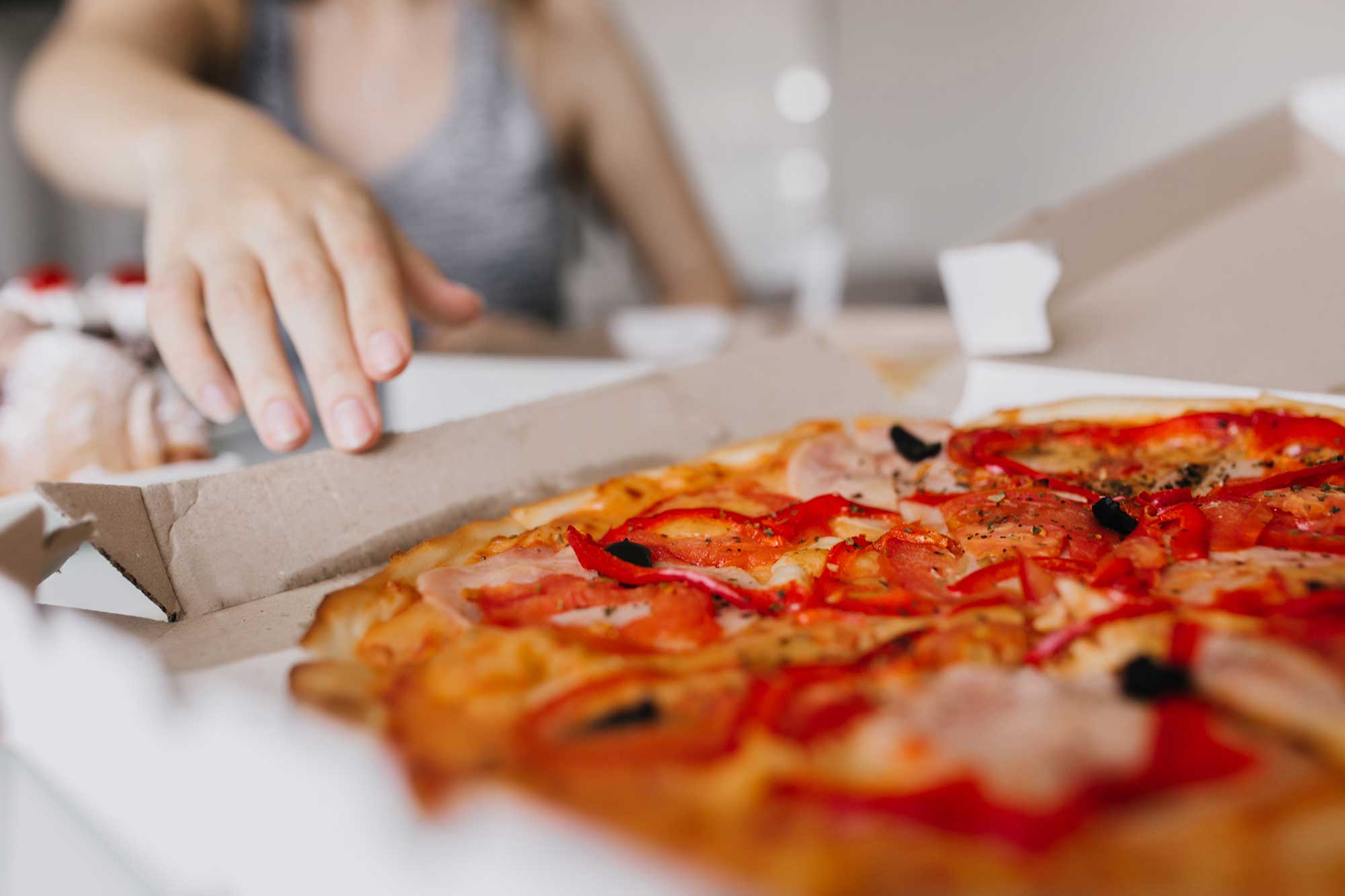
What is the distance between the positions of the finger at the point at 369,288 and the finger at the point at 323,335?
2 cm

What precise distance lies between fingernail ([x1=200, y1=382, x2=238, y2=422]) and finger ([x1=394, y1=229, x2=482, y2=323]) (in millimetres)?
388

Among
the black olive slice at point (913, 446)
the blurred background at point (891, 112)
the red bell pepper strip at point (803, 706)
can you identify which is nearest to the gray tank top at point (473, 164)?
the blurred background at point (891, 112)

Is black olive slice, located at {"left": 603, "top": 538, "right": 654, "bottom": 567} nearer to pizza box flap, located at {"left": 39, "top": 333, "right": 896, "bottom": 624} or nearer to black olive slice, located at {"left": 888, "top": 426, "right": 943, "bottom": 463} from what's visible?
pizza box flap, located at {"left": 39, "top": 333, "right": 896, "bottom": 624}

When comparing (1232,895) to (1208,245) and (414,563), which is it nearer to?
(414,563)

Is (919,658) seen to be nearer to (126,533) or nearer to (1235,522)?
(1235,522)

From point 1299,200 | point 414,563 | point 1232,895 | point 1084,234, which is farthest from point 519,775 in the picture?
point 1299,200

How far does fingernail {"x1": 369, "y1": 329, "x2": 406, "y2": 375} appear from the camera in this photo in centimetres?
128

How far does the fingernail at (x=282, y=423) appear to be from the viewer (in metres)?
1.20

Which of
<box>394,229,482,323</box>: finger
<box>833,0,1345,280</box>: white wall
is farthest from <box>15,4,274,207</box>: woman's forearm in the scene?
<box>833,0,1345,280</box>: white wall

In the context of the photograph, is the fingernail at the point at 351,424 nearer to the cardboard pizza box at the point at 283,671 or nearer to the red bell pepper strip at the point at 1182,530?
the cardboard pizza box at the point at 283,671

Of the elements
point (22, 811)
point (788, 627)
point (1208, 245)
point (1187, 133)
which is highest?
point (1187, 133)

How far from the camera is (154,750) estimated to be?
684mm

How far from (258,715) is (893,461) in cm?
99

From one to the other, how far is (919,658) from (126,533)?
0.84 m
